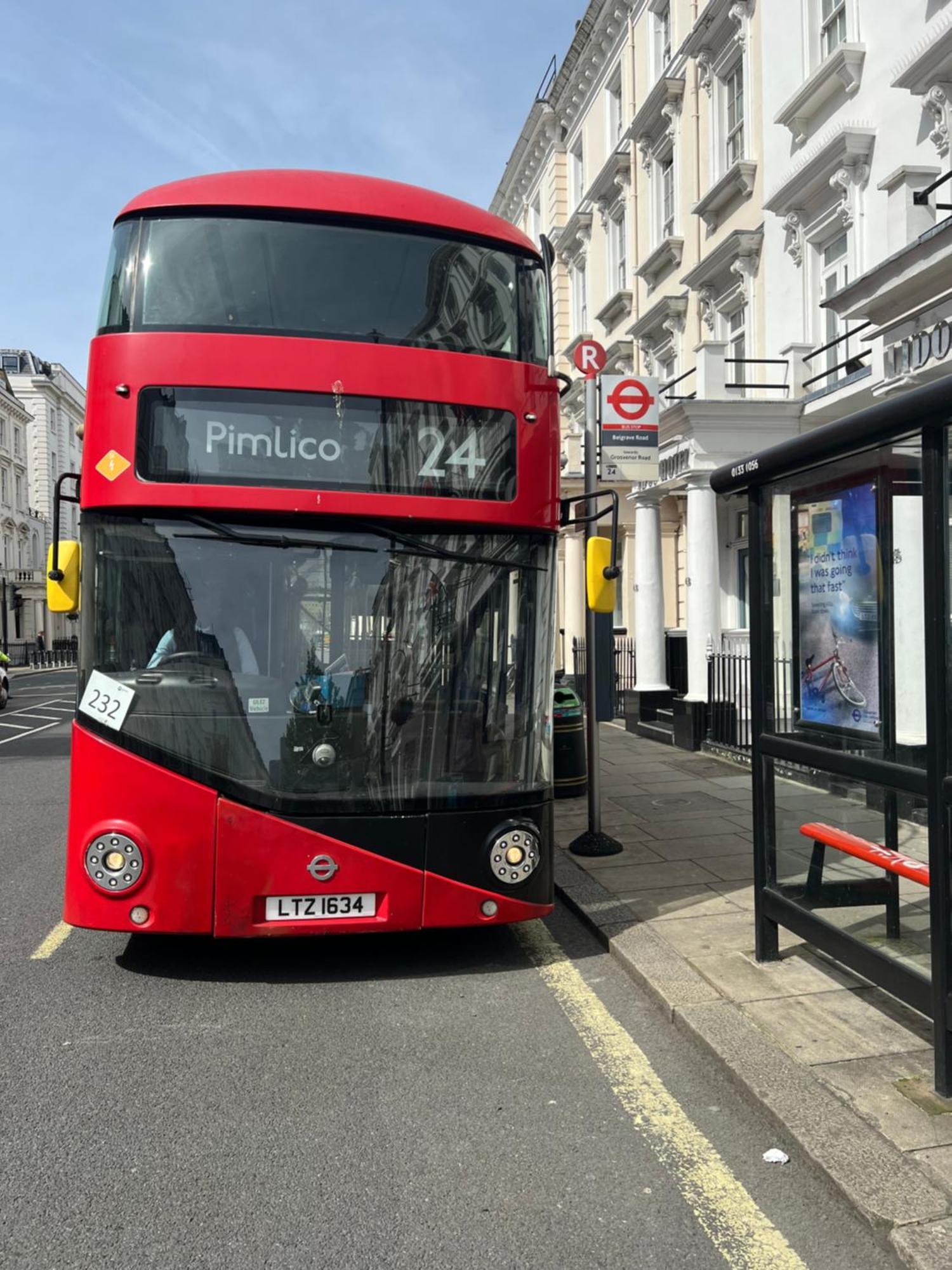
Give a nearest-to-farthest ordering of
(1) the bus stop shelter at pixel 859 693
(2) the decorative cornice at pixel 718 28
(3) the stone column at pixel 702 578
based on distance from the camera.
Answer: (1) the bus stop shelter at pixel 859 693, (3) the stone column at pixel 702 578, (2) the decorative cornice at pixel 718 28

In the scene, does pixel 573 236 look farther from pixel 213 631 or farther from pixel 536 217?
pixel 213 631

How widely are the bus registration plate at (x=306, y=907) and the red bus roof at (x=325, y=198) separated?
3.43m

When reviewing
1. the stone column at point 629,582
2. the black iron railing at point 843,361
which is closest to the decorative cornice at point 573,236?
the stone column at point 629,582

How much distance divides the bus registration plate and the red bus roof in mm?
3434

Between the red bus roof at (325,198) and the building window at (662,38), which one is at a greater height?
the building window at (662,38)

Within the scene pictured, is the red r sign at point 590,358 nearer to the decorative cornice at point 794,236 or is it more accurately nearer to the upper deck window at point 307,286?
the upper deck window at point 307,286

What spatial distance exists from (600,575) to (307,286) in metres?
2.21

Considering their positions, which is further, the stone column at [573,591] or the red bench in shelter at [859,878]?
the stone column at [573,591]

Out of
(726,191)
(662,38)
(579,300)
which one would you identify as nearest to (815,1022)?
(726,191)

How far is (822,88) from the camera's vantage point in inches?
495

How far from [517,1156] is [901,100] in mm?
12126

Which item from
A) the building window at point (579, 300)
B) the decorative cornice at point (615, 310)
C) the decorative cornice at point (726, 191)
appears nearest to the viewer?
the decorative cornice at point (726, 191)

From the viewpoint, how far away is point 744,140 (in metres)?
15.6

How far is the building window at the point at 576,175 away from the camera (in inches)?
982
